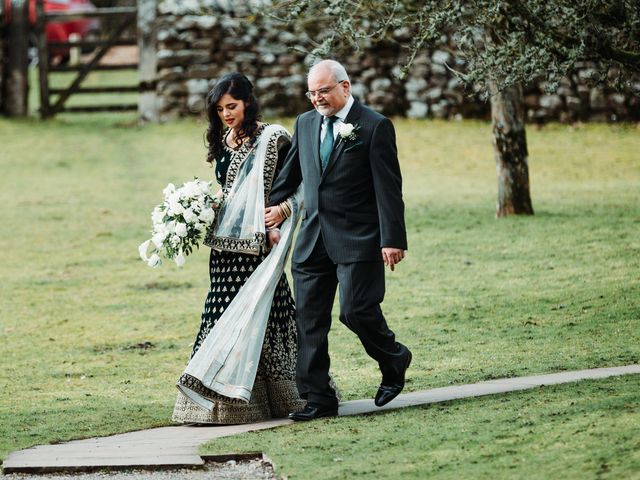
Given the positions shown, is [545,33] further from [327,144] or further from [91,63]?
[91,63]

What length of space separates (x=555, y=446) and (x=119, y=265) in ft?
28.0

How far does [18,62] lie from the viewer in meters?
23.5

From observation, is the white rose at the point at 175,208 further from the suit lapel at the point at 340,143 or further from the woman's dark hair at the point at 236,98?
the suit lapel at the point at 340,143

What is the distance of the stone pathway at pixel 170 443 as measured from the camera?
6148 millimetres

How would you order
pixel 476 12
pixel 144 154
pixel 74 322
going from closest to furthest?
pixel 476 12
pixel 74 322
pixel 144 154

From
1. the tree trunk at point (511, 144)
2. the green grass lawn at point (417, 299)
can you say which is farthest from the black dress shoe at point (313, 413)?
the tree trunk at point (511, 144)

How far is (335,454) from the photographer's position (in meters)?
6.04

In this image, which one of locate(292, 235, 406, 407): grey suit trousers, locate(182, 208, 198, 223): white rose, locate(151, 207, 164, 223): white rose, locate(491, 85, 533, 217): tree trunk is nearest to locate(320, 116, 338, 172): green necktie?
locate(292, 235, 406, 407): grey suit trousers

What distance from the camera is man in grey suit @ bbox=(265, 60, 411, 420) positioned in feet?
22.3

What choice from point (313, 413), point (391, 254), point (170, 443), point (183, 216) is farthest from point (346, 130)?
point (170, 443)

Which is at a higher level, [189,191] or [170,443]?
[189,191]

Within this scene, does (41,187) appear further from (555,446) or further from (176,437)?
(555,446)

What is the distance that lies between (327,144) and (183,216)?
3.28ft

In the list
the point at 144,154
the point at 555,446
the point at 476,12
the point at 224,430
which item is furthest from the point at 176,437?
the point at 144,154
